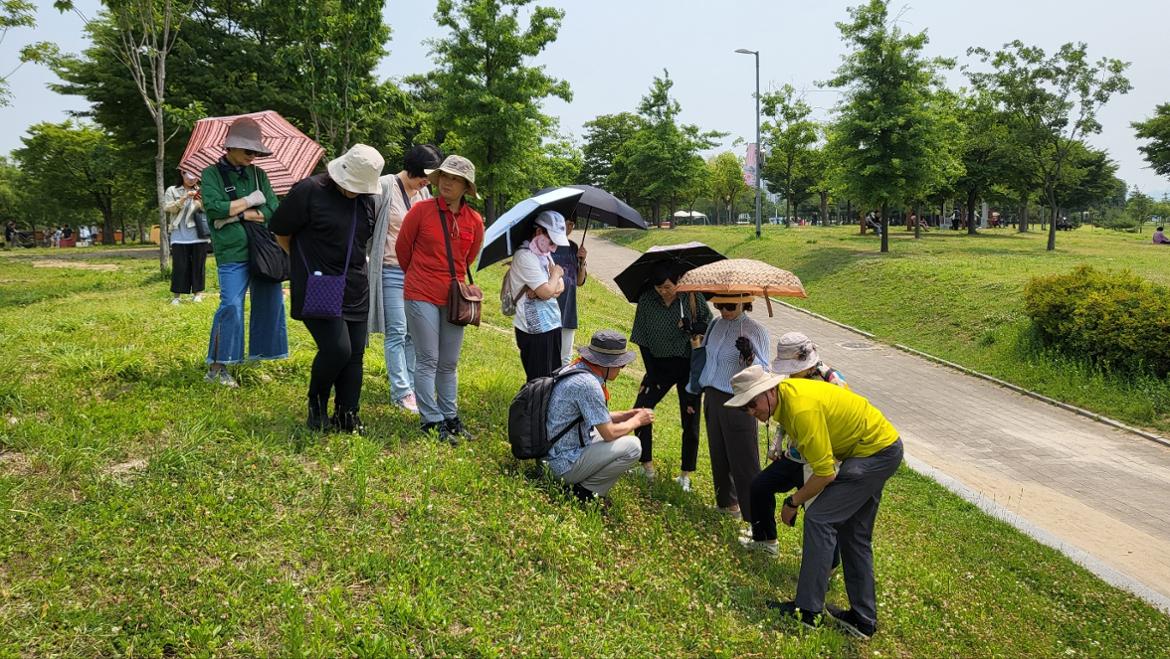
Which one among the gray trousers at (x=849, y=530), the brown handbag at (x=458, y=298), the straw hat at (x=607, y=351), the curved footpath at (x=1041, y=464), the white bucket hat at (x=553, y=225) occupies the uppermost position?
the white bucket hat at (x=553, y=225)

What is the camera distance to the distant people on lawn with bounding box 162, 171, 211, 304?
8.84 m

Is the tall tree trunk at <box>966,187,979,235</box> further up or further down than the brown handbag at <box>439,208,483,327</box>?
further up

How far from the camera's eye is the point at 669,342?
19.2 feet

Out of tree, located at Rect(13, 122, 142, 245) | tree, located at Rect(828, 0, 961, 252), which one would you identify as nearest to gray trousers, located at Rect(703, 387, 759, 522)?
tree, located at Rect(828, 0, 961, 252)

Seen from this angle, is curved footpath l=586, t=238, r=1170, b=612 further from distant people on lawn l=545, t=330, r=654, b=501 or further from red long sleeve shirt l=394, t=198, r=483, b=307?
red long sleeve shirt l=394, t=198, r=483, b=307

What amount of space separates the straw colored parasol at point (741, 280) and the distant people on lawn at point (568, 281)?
3.73ft

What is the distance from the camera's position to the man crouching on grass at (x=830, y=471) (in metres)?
4.21

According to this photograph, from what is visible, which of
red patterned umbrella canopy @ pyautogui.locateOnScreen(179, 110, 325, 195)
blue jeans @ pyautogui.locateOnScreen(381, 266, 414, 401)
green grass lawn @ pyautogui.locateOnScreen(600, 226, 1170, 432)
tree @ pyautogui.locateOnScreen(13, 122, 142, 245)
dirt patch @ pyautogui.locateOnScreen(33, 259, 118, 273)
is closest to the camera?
blue jeans @ pyautogui.locateOnScreen(381, 266, 414, 401)

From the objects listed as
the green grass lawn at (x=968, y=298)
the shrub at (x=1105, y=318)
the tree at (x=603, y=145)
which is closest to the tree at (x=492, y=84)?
the green grass lawn at (x=968, y=298)

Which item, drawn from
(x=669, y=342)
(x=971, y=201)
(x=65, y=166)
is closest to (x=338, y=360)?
(x=669, y=342)

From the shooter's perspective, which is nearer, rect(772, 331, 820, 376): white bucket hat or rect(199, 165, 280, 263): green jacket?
rect(772, 331, 820, 376): white bucket hat

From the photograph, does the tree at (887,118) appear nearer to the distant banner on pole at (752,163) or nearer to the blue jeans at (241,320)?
the distant banner on pole at (752,163)

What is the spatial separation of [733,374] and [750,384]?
97 centimetres

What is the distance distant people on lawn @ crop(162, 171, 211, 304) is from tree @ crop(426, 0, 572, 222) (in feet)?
48.3
